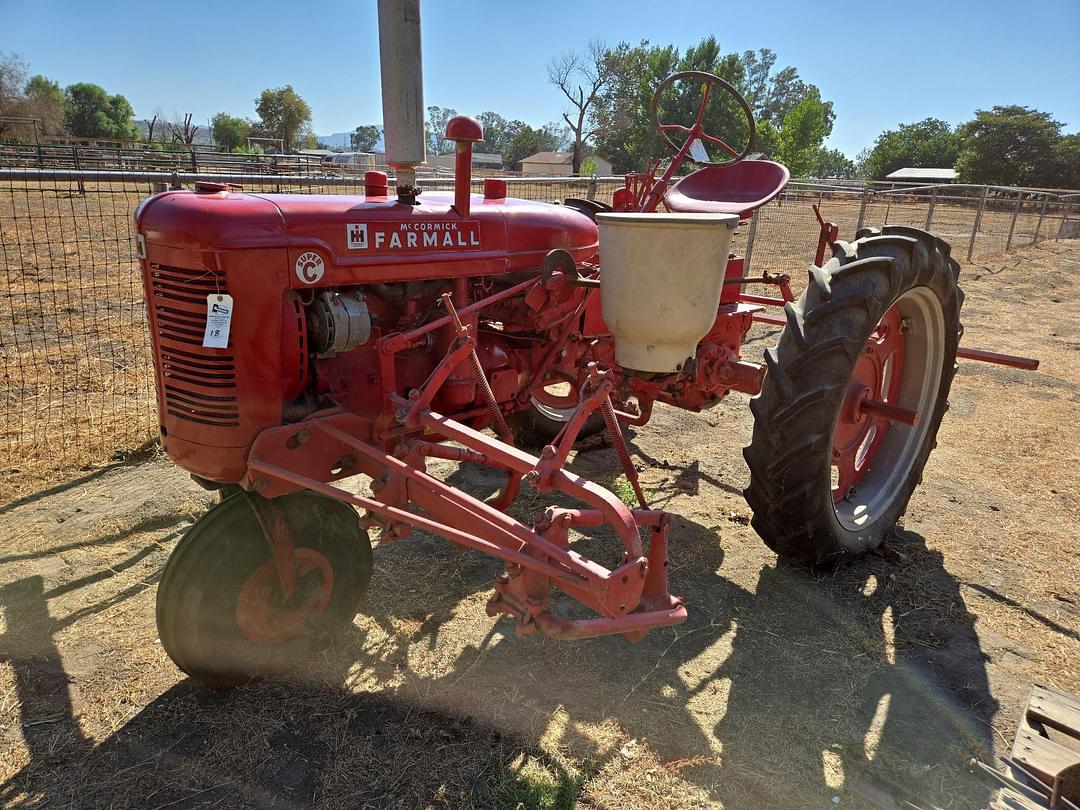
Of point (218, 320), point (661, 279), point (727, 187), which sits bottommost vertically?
point (218, 320)

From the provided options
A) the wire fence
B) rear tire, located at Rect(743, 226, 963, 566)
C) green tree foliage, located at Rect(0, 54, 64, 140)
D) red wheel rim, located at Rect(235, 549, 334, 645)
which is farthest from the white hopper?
green tree foliage, located at Rect(0, 54, 64, 140)

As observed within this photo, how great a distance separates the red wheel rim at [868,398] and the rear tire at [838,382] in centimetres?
1

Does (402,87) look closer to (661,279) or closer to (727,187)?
(661,279)

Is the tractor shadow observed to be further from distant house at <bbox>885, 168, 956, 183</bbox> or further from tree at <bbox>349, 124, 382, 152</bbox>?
tree at <bbox>349, 124, 382, 152</bbox>

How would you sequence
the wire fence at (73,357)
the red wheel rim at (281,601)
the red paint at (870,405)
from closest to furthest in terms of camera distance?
1. the red wheel rim at (281,601)
2. the red paint at (870,405)
3. the wire fence at (73,357)

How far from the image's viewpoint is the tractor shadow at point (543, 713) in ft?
6.91

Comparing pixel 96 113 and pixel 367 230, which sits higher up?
pixel 96 113

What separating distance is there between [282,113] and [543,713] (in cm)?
6976

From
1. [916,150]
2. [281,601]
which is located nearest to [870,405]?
[281,601]

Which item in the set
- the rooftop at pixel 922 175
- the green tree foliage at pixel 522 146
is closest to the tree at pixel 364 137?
the green tree foliage at pixel 522 146

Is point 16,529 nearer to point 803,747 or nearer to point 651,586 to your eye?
point 651,586

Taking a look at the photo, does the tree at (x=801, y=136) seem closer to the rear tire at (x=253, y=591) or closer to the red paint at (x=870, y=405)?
the red paint at (x=870, y=405)

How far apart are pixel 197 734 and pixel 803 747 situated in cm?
193

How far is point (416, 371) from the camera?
283 centimetres
